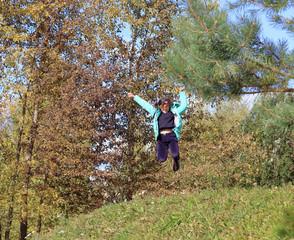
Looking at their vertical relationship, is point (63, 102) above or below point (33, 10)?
below

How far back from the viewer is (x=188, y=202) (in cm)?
1025

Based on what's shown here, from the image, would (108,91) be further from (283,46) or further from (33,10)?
(283,46)

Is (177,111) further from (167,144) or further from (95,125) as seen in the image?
(95,125)

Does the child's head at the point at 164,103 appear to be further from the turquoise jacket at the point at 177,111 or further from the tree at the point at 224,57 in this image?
the tree at the point at 224,57

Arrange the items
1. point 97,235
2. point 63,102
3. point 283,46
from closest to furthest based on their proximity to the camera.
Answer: point 283,46, point 97,235, point 63,102

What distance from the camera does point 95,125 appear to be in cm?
1639

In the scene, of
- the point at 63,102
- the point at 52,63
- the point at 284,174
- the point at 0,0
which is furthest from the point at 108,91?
the point at 284,174

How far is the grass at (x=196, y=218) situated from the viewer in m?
8.06

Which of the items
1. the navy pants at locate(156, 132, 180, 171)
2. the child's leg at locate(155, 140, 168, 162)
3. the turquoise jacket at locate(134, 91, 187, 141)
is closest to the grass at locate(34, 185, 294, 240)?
the navy pants at locate(156, 132, 180, 171)

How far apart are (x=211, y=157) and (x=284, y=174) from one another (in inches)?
149

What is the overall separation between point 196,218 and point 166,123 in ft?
9.67

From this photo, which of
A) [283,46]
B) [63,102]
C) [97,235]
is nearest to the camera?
[283,46]

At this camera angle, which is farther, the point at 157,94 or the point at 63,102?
the point at 157,94

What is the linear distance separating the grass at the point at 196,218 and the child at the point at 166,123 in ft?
6.33
